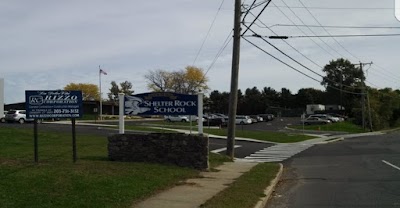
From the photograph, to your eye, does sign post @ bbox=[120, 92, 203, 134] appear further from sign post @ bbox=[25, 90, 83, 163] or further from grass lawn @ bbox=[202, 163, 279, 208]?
grass lawn @ bbox=[202, 163, 279, 208]

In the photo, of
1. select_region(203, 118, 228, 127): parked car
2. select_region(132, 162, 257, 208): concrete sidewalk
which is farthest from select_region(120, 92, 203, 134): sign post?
select_region(203, 118, 228, 127): parked car

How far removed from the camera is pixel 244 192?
12094 millimetres

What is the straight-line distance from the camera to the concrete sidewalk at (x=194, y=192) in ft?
33.7

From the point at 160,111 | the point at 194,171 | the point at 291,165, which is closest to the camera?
the point at 194,171

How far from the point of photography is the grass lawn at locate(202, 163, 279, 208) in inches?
408

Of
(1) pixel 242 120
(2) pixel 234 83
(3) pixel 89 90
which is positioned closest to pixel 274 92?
(3) pixel 89 90

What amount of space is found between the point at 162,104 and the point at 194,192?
20.7 feet

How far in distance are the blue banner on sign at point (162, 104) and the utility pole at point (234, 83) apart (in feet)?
19.1

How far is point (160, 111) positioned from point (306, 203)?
7.70m

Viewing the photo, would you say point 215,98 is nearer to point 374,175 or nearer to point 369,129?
point 369,129

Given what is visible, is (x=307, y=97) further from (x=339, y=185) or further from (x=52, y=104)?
(x=52, y=104)

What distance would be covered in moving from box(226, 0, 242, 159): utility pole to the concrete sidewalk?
20.8 ft

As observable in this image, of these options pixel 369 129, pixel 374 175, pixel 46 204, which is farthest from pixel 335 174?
pixel 369 129

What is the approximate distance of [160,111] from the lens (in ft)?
58.2
